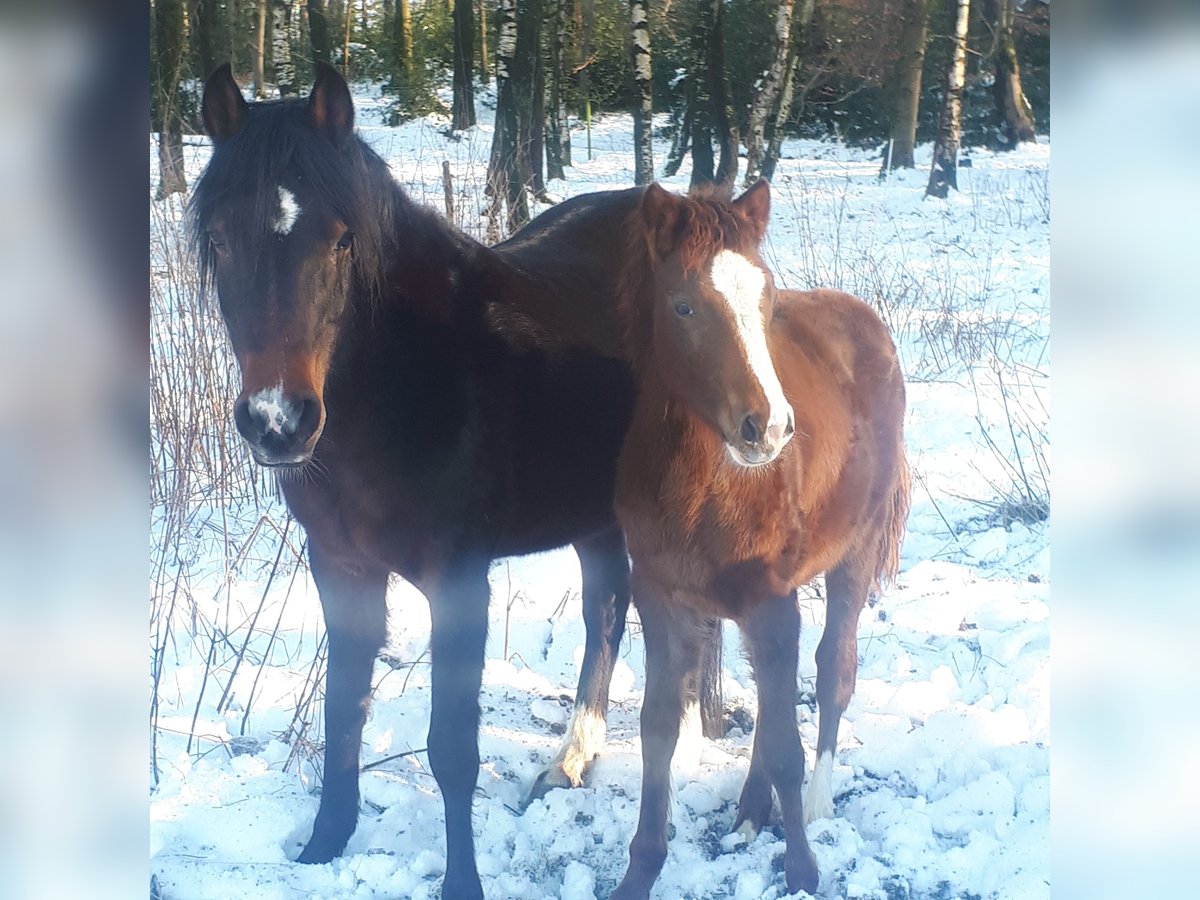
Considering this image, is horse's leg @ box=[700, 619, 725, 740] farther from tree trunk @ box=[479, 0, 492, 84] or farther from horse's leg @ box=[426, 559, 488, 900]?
tree trunk @ box=[479, 0, 492, 84]

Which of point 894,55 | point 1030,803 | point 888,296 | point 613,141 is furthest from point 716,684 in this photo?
point 894,55

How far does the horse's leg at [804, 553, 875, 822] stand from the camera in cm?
296

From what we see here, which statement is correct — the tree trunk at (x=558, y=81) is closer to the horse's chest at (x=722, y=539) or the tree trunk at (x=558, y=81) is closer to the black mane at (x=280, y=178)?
the black mane at (x=280, y=178)

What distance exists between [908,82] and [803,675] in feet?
5.56

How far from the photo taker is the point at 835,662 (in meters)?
2.99

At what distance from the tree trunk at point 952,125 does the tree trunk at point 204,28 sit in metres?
2.06

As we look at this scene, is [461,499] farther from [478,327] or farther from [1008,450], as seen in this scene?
[1008,450]

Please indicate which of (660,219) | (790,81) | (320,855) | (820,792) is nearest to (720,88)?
(790,81)

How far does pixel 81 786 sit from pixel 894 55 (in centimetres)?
297

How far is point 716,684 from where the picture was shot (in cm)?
312

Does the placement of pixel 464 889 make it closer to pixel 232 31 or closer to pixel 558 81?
pixel 558 81

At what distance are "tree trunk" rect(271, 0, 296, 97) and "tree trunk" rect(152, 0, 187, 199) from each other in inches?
10.1

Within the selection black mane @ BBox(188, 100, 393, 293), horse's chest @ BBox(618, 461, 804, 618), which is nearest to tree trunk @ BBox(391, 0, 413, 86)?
black mane @ BBox(188, 100, 393, 293)

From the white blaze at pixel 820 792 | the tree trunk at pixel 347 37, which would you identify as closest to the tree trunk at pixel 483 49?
the tree trunk at pixel 347 37
